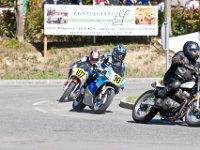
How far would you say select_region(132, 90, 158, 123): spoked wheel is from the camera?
1584cm

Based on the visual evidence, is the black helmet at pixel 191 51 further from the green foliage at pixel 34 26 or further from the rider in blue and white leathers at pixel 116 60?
the green foliage at pixel 34 26

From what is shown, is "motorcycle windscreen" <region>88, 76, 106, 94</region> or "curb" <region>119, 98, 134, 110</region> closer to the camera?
"motorcycle windscreen" <region>88, 76, 106, 94</region>

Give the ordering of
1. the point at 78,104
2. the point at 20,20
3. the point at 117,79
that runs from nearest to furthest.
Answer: the point at 117,79
the point at 78,104
the point at 20,20

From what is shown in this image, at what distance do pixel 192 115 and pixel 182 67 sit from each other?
90 cm

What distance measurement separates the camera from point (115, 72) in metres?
18.2

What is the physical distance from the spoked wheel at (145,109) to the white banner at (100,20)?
603 inches

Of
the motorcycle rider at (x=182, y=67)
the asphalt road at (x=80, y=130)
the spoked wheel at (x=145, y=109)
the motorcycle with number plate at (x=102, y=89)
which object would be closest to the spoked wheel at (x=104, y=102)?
the motorcycle with number plate at (x=102, y=89)

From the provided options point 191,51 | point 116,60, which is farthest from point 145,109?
point 116,60

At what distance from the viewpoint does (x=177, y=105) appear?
15.3 metres

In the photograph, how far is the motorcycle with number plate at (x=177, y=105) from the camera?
1500 centimetres

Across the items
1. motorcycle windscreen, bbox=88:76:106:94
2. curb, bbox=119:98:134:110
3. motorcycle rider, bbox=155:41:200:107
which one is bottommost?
curb, bbox=119:98:134:110

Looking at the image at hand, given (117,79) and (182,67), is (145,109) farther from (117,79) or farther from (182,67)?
(117,79)

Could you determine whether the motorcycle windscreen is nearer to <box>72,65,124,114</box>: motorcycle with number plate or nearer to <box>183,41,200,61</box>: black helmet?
<box>72,65,124,114</box>: motorcycle with number plate

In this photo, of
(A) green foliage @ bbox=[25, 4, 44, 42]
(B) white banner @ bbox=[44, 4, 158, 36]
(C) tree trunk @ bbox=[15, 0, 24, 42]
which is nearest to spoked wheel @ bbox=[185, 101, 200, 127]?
(B) white banner @ bbox=[44, 4, 158, 36]
